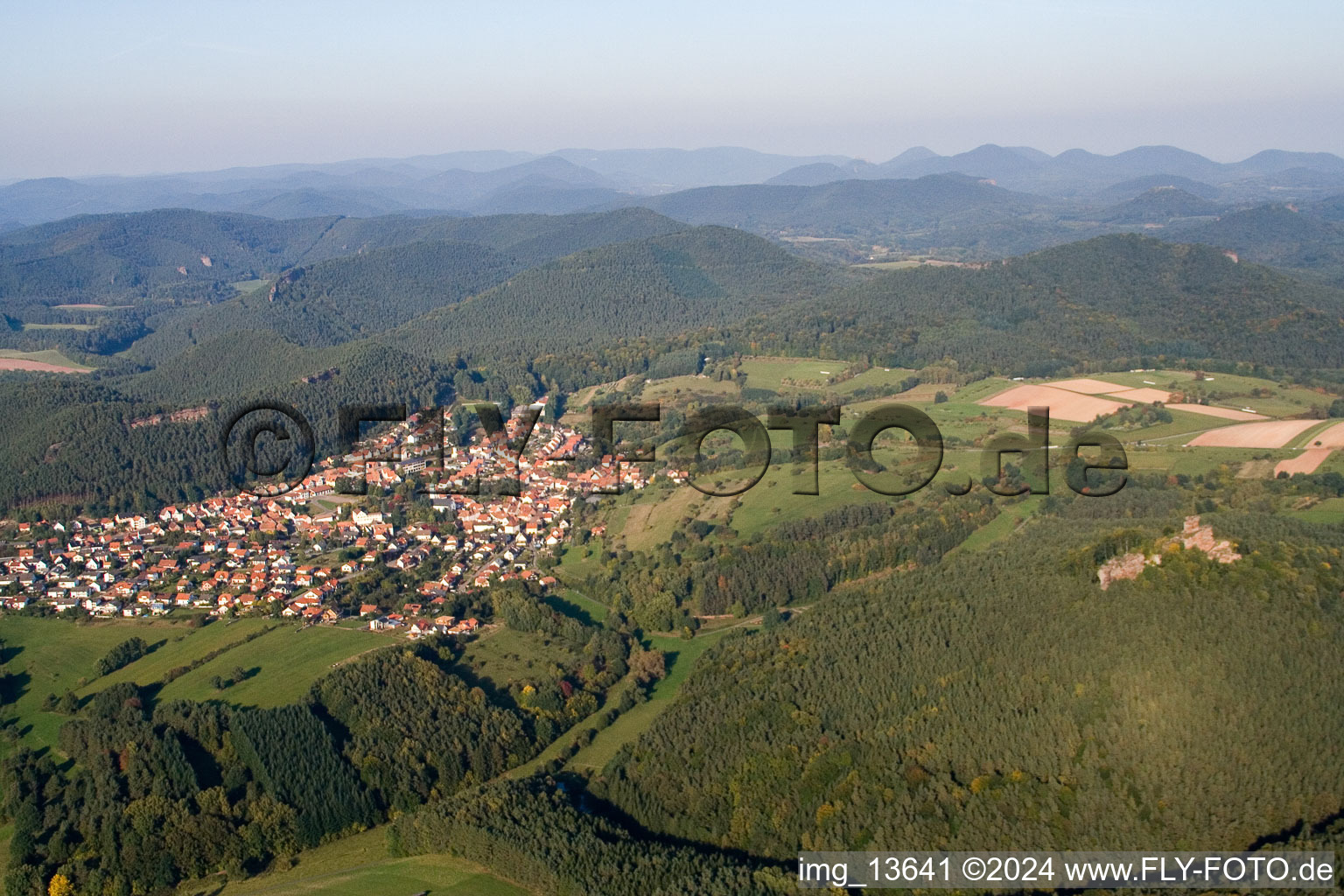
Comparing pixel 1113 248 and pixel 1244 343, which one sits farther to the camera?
pixel 1113 248

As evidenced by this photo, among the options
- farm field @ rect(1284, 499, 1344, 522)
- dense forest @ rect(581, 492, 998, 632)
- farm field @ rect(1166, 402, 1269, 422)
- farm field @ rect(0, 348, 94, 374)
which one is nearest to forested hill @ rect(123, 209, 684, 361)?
farm field @ rect(0, 348, 94, 374)

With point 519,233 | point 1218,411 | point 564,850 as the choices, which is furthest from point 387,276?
point 564,850

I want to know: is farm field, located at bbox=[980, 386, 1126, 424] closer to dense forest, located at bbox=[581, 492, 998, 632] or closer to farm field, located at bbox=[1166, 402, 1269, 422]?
farm field, located at bbox=[1166, 402, 1269, 422]

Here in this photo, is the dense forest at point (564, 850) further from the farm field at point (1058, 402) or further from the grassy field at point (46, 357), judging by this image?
the grassy field at point (46, 357)

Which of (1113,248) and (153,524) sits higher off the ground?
(1113,248)

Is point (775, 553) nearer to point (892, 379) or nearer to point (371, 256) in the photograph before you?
point (892, 379)

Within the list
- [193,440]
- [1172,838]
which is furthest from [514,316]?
[1172,838]
